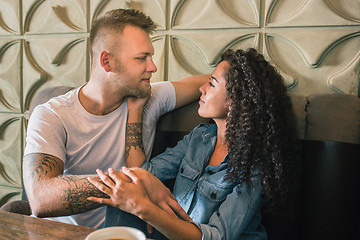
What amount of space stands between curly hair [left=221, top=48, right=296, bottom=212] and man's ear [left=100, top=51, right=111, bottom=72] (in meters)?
0.60

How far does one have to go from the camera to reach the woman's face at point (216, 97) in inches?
50.9

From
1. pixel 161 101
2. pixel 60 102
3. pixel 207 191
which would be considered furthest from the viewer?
pixel 161 101

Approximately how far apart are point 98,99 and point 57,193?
0.55 m

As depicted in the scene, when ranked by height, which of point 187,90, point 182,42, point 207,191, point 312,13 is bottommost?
point 207,191

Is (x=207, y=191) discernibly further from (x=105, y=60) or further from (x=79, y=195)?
(x=105, y=60)

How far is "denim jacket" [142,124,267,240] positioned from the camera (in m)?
1.09

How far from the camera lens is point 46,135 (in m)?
1.29

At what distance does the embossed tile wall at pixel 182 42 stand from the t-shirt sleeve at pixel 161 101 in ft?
0.88

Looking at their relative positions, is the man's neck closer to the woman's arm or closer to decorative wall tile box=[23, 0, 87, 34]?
the woman's arm

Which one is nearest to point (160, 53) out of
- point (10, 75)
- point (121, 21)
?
point (121, 21)

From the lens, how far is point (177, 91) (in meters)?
1.57

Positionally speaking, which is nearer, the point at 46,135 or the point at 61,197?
the point at 61,197

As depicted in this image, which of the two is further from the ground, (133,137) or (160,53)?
(160,53)

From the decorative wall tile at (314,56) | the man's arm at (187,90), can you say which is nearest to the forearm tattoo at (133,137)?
the man's arm at (187,90)
